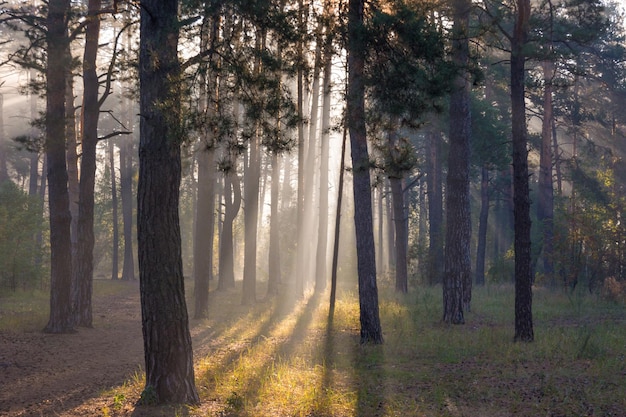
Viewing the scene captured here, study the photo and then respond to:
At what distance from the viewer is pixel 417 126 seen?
11312mm

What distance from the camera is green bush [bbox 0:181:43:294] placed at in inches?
926

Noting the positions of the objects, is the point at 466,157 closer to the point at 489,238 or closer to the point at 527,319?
the point at 527,319

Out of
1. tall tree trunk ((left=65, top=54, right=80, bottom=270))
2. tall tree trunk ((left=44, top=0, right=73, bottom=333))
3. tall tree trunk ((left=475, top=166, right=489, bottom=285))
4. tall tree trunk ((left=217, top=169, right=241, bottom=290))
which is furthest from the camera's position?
tall tree trunk ((left=475, top=166, right=489, bottom=285))

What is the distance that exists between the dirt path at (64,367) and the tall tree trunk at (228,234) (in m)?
8.56

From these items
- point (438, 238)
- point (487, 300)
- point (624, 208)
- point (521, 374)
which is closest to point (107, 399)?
point (521, 374)

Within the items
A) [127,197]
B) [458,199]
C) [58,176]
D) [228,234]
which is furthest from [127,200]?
[458,199]

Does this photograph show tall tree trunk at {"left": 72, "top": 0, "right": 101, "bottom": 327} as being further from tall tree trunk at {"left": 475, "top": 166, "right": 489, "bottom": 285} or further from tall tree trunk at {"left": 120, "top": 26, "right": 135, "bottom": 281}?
tall tree trunk at {"left": 475, "top": 166, "right": 489, "bottom": 285}

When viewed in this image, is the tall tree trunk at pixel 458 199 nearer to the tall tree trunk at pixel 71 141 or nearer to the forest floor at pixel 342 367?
the forest floor at pixel 342 367

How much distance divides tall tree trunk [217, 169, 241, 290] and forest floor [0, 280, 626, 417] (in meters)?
7.48

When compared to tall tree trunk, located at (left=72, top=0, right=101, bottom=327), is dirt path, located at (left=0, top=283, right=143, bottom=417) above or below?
below

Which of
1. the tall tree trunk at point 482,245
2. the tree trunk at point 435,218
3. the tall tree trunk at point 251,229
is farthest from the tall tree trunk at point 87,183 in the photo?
Answer: the tall tree trunk at point 482,245

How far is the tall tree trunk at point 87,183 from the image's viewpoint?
1573 centimetres

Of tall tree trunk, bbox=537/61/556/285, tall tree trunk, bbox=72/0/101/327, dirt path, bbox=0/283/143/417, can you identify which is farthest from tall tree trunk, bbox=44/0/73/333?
tall tree trunk, bbox=537/61/556/285

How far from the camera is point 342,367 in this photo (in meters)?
11.1
